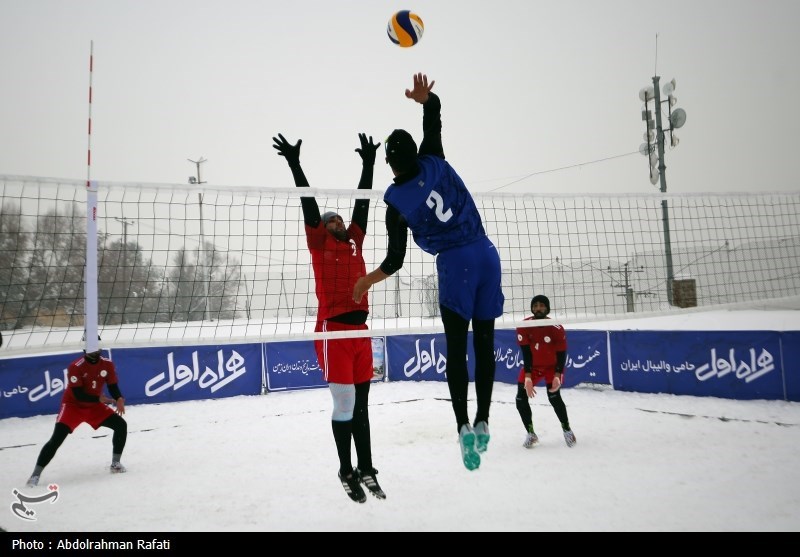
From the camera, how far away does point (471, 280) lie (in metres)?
3.26

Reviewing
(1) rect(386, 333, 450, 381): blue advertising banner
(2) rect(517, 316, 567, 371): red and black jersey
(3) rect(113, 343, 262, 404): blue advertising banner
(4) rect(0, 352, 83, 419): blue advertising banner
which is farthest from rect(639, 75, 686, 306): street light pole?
(4) rect(0, 352, 83, 419): blue advertising banner

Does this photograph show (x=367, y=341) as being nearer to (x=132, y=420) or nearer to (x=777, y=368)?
(x=132, y=420)

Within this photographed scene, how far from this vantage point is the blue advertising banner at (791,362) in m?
9.68

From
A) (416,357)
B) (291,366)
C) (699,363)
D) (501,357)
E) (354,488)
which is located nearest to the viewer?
(354,488)

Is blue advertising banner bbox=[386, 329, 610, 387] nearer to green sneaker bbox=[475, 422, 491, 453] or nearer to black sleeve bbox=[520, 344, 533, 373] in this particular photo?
black sleeve bbox=[520, 344, 533, 373]

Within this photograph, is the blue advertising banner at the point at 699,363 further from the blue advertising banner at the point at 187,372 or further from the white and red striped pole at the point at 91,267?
the white and red striped pole at the point at 91,267

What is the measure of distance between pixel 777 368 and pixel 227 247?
10.5m

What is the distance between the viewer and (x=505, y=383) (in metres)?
13.1

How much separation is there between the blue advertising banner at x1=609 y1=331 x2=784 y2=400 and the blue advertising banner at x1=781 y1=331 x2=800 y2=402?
0.36 ft

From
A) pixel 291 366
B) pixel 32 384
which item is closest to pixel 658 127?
pixel 291 366

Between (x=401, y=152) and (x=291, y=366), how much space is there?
1102 cm

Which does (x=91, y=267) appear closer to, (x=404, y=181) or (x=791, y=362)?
(x=404, y=181)

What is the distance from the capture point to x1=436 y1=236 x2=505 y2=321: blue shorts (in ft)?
10.7
